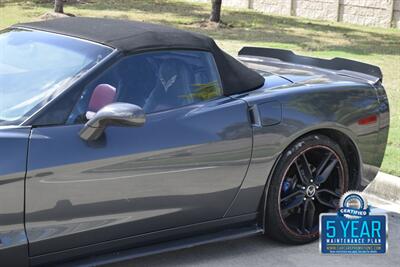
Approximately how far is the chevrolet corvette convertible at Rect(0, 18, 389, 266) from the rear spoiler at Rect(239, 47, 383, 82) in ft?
1.24

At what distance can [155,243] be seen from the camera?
380 centimetres

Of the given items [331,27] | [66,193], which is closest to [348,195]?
[66,193]

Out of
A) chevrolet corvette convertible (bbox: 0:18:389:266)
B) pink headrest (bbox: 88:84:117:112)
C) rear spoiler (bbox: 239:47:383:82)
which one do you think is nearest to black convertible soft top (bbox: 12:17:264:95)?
chevrolet corvette convertible (bbox: 0:18:389:266)

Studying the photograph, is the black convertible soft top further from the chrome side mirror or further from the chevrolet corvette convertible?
the chrome side mirror

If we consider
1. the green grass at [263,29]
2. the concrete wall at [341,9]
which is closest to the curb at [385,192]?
the green grass at [263,29]

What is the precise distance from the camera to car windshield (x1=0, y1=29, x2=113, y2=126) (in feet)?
11.6

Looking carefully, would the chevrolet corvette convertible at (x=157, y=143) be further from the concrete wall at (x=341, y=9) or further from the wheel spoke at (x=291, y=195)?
the concrete wall at (x=341, y=9)

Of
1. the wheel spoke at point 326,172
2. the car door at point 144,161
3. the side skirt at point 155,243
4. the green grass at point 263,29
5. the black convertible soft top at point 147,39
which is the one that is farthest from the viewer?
the green grass at point 263,29

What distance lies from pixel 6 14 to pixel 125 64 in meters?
15.7

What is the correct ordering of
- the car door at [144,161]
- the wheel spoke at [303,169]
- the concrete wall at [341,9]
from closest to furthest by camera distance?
the car door at [144,161] < the wheel spoke at [303,169] < the concrete wall at [341,9]

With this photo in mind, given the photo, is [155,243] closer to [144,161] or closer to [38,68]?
[144,161]

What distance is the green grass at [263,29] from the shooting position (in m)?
13.4

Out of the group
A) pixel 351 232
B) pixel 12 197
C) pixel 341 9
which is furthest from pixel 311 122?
pixel 341 9

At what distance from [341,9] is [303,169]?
17605 mm
